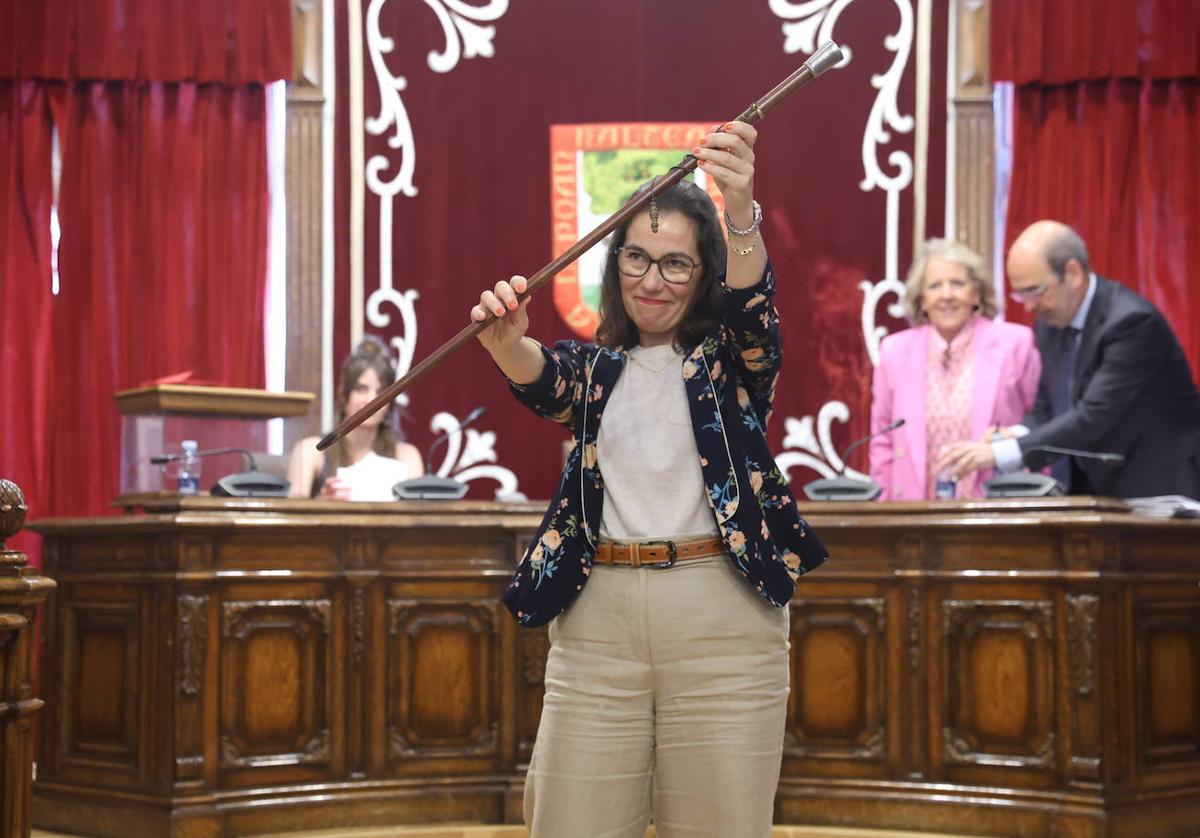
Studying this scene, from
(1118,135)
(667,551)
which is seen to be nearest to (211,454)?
(667,551)

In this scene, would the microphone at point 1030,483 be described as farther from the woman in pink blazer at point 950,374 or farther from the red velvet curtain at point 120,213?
the red velvet curtain at point 120,213

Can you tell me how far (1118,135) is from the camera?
554 cm

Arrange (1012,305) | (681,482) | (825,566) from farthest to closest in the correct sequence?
(1012,305) < (825,566) < (681,482)

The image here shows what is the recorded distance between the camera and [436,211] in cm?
576

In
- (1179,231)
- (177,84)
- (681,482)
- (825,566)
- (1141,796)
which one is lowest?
A: (1141,796)

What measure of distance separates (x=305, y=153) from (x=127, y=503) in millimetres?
1907

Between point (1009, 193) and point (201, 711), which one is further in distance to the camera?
point (1009, 193)

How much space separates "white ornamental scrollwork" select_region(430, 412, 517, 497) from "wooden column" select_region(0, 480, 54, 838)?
365 centimetres

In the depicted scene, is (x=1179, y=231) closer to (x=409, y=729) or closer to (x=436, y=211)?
(x=436, y=211)

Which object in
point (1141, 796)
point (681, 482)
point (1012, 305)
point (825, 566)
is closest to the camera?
point (681, 482)

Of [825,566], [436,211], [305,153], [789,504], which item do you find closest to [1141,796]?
[825,566]

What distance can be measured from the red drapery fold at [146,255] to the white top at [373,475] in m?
0.98

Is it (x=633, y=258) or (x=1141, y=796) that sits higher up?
(x=633, y=258)

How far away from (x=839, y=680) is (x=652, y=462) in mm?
2365
